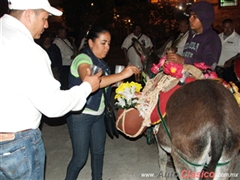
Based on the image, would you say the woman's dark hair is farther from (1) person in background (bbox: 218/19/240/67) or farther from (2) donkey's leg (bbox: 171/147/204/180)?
(1) person in background (bbox: 218/19/240/67)

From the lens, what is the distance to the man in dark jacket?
2.96 metres

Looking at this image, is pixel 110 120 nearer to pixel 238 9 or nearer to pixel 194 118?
pixel 194 118

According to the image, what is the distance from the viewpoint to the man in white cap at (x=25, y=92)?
5.11 ft

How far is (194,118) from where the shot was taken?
7.07 ft

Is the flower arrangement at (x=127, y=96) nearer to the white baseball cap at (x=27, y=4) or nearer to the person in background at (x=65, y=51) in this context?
the white baseball cap at (x=27, y=4)

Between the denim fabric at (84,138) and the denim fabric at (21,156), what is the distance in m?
0.87

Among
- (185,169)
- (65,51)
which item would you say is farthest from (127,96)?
(65,51)

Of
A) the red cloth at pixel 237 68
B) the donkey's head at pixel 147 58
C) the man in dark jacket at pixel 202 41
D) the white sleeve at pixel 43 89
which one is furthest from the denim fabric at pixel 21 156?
→ the red cloth at pixel 237 68

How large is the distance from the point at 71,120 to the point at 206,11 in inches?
79.0

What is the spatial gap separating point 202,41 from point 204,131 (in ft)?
4.43

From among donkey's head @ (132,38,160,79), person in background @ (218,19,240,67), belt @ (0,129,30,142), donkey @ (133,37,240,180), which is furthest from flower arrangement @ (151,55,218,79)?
person in background @ (218,19,240,67)

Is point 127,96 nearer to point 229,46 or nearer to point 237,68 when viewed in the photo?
point 237,68

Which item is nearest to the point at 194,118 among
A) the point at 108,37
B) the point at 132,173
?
the point at 108,37

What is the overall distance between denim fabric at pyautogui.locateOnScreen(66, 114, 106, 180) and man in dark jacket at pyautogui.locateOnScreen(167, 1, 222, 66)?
3.67ft
